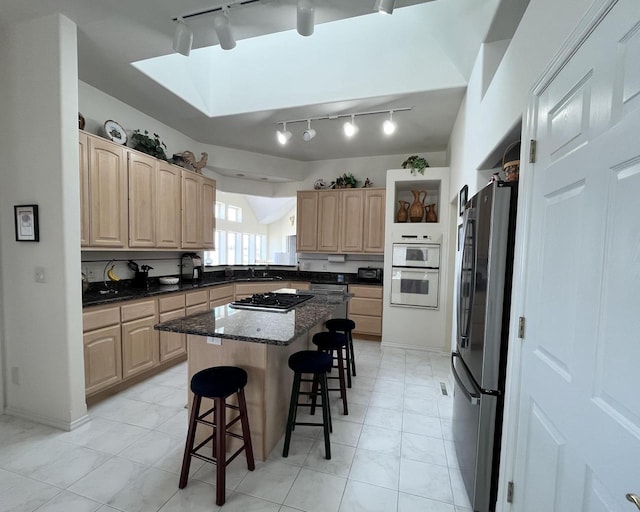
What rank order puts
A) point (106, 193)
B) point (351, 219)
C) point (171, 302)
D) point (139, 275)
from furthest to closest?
point (351, 219), point (139, 275), point (171, 302), point (106, 193)

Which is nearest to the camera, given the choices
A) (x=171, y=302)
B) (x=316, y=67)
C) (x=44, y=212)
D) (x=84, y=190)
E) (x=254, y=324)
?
(x=254, y=324)

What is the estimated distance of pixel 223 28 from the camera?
6.17ft

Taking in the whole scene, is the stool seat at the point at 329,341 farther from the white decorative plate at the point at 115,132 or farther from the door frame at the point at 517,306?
the white decorative plate at the point at 115,132

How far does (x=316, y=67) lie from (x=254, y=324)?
9.10ft

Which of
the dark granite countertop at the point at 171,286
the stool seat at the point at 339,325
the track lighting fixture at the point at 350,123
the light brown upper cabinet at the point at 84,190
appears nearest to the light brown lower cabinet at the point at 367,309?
the dark granite countertop at the point at 171,286

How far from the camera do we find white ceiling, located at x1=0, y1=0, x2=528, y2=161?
6.43 feet

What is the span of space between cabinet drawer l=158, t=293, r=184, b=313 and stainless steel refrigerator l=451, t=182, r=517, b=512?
2.91 metres

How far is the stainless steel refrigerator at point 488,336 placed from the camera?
56.4 inches

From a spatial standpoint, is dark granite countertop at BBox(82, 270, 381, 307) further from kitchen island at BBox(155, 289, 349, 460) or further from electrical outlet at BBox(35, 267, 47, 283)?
kitchen island at BBox(155, 289, 349, 460)

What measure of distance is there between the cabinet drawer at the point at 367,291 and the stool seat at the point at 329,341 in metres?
1.87

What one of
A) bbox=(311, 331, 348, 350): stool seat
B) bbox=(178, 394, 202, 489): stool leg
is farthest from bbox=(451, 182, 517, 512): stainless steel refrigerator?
bbox=(178, 394, 202, 489): stool leg

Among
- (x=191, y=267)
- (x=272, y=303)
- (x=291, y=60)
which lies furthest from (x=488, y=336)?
(x=191, y=267)

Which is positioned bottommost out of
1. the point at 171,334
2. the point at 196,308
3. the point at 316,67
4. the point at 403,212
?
the point at 171,334

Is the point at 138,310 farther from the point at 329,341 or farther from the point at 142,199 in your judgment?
the point at 329,341
